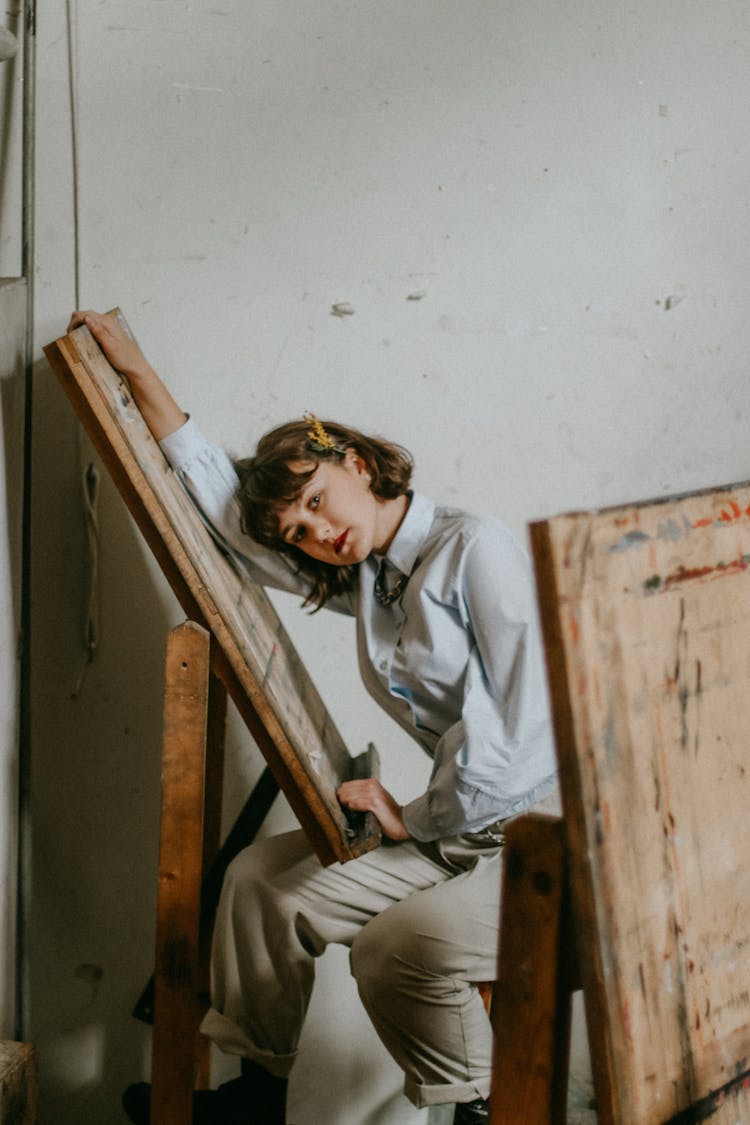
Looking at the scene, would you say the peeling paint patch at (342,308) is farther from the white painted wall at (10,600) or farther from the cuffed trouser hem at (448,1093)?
the cuffed trouser hem at (448,1093)

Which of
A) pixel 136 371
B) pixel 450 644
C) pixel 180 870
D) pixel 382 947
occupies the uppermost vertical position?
pixel 136 371

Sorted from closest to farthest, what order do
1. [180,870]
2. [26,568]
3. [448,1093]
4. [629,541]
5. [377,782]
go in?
1. [629,541]
2. [180,870]
3. [448,1093]
4. [377,782]
5. [26,568]

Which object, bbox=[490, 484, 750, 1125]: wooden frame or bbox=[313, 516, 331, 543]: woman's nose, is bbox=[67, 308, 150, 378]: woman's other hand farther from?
bbox=[490, 484, 750, 1125]: wooden frame

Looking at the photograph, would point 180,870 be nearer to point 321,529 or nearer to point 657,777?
point 321,529

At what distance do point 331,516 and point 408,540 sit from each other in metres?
0.12

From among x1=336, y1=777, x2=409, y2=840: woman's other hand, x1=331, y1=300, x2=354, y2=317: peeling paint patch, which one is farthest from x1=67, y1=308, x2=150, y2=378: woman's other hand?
x1=336, y1=777, x2=409, y2=840: woman's other hand

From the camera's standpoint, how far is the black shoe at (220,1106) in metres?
1.45

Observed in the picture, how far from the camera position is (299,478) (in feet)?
4.66

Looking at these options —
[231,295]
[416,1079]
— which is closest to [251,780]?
[416,1079]

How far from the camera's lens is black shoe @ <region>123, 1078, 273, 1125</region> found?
145 cm

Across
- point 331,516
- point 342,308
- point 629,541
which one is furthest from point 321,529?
point 629,541

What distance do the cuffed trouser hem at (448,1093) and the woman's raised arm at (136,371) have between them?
0.92 m

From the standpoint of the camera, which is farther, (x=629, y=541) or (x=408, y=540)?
(x=408, y=540)

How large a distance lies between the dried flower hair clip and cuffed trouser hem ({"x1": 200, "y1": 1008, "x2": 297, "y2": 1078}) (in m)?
0.78
